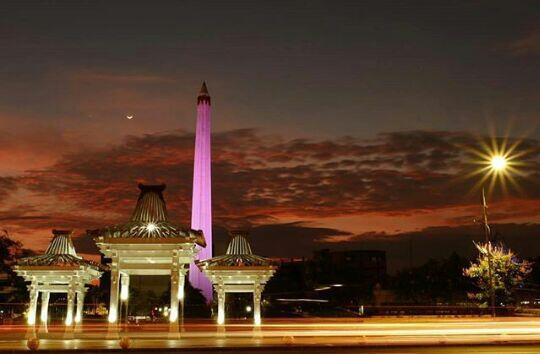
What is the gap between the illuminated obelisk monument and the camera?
81.3 metres

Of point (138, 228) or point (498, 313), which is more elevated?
point (138, 228)

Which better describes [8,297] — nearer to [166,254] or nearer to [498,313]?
[166,254]

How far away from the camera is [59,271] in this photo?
130 ft

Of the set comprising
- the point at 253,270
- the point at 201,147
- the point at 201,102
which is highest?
the point at 201,102

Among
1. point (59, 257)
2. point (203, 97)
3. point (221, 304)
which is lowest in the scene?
point (221, 304)

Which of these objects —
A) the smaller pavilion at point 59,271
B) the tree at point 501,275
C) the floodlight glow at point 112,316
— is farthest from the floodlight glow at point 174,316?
the tree at point 501,275

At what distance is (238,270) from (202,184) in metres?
46.2

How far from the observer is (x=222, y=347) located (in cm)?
2316

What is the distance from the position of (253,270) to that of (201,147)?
156 ft

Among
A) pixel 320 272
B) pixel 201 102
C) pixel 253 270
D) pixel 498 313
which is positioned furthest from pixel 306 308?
pixel 320 272

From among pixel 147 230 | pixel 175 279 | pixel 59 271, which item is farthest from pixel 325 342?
pixel 59 271

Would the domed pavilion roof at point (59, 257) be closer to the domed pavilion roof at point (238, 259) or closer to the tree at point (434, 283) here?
the domed pavilion roof at point (238, 259)

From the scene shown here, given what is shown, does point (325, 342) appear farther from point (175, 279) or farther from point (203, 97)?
point (203, 97)

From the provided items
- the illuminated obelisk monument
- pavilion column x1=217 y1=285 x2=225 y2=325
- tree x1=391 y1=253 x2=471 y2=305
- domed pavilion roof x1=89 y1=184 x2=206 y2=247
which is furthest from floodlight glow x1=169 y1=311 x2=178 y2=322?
the illuminated obelisk monument
